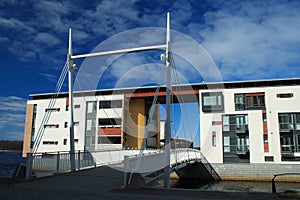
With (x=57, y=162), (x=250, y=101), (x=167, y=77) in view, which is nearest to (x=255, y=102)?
(x=250, y=101)

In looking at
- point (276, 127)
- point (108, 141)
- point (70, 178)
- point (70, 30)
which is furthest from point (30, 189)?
point (108, 141)

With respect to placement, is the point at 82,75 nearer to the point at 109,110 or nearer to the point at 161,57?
the point at 161,57

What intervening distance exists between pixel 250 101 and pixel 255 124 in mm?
2752

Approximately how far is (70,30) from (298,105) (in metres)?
25.4

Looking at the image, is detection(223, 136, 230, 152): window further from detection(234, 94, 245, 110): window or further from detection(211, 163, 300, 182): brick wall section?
detection(234, 94, 245, 110): window

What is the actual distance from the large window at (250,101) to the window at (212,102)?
1.68m

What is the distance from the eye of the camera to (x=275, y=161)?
27953mm

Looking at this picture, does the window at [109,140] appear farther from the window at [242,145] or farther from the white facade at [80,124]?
the window at [242,145]

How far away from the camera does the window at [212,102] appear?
31156mm

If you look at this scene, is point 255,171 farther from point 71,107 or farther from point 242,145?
point 71,107

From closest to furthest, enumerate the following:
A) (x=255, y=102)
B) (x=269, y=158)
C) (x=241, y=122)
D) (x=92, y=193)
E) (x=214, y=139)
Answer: (x=92, y=193)
(x=269, y=158)
(x=241, y=122)
(x=255, y=102)
(x=214, y=139)

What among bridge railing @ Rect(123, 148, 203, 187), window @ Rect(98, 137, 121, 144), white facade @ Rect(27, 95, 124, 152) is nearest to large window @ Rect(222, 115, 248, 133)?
white facade @ Rect(27, 95, 124, 152)

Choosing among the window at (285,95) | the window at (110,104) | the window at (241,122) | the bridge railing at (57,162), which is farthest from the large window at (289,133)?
the bridge railing at (57,162)

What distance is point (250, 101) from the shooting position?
30.5 metres
